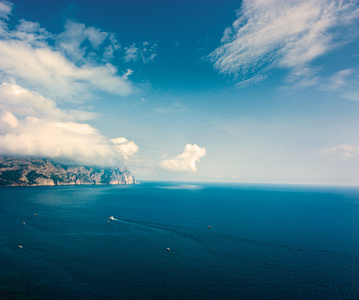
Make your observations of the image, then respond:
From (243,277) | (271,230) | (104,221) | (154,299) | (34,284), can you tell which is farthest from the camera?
(104,221)

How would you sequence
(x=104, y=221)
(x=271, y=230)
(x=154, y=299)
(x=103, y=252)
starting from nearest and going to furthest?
(x=154, y=299)
(x=103, y=252)
(x=271, y=230)
(x=104, y=221)

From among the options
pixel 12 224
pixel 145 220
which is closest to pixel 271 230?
pixel 145 220

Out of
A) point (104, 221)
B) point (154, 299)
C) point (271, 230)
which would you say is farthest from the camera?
point (104, 221)

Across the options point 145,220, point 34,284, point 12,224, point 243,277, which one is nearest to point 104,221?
point 145,220

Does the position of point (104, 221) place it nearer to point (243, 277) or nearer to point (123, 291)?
point (123, 291)

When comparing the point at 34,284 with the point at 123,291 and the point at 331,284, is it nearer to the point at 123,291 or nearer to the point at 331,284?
the point at 123,291

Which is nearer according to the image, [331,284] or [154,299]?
[154,299]

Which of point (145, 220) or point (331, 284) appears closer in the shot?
point (331, 284)

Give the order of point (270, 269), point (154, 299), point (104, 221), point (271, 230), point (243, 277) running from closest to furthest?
point (154, 299) → point (243, 277) → point (270, 269) → point (271, 230) → point (104, 221)

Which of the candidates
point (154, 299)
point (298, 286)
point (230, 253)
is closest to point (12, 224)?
point (154, 299)
